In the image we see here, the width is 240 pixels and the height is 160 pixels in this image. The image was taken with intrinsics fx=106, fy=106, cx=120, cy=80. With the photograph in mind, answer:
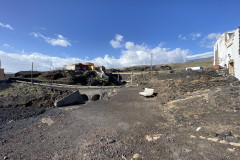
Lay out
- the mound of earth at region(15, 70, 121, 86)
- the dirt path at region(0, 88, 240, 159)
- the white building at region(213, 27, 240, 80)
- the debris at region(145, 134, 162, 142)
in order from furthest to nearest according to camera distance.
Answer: the mound of earth at region(15, 70, 121, 86), the white building at region(213, 27, 240, 80), the debris at region(145, 134, 162, 142), the dirt path at region(0, 88, 240, 159)

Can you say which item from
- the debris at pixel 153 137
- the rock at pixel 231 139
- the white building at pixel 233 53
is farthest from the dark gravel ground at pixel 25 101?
the white building at pixel 233 53

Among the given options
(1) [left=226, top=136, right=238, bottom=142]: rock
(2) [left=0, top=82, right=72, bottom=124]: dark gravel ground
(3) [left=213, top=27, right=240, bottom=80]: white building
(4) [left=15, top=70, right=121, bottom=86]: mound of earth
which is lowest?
(2) [left=0, top=82, right=72, bottom=124]: dark gravel ground

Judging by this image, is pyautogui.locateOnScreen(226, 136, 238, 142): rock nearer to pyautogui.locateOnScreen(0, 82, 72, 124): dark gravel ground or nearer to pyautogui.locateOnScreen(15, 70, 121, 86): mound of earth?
pyautogui.locateOnScreen(0, 82, 72, 124): dark gravel ground

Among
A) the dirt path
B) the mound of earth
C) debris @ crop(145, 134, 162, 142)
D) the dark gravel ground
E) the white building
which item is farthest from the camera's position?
the mound of earth

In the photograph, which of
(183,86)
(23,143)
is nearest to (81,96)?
(23,143)

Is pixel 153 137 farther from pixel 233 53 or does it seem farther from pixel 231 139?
pixel 233 53

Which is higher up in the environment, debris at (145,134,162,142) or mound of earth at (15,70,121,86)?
mound of earth at (15,70,121,86)

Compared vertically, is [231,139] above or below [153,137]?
above

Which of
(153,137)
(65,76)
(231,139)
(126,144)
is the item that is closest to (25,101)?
(126,144)

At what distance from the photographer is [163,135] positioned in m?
4.50

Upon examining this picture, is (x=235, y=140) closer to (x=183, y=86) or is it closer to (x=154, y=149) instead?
(x=154, y=149)

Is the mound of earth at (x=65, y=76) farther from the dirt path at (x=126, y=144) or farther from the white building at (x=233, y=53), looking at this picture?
the white building at (x=233, y=53)

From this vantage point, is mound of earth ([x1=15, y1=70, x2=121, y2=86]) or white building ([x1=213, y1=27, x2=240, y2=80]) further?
mound of earth ([x1=15, y1=70, x2=121, y2=86])

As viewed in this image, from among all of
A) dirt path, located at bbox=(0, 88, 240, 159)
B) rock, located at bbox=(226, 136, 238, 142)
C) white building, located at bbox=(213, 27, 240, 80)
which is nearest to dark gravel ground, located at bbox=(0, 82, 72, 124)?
dirt path, located at bbox=(0, 88, 240, 159)
